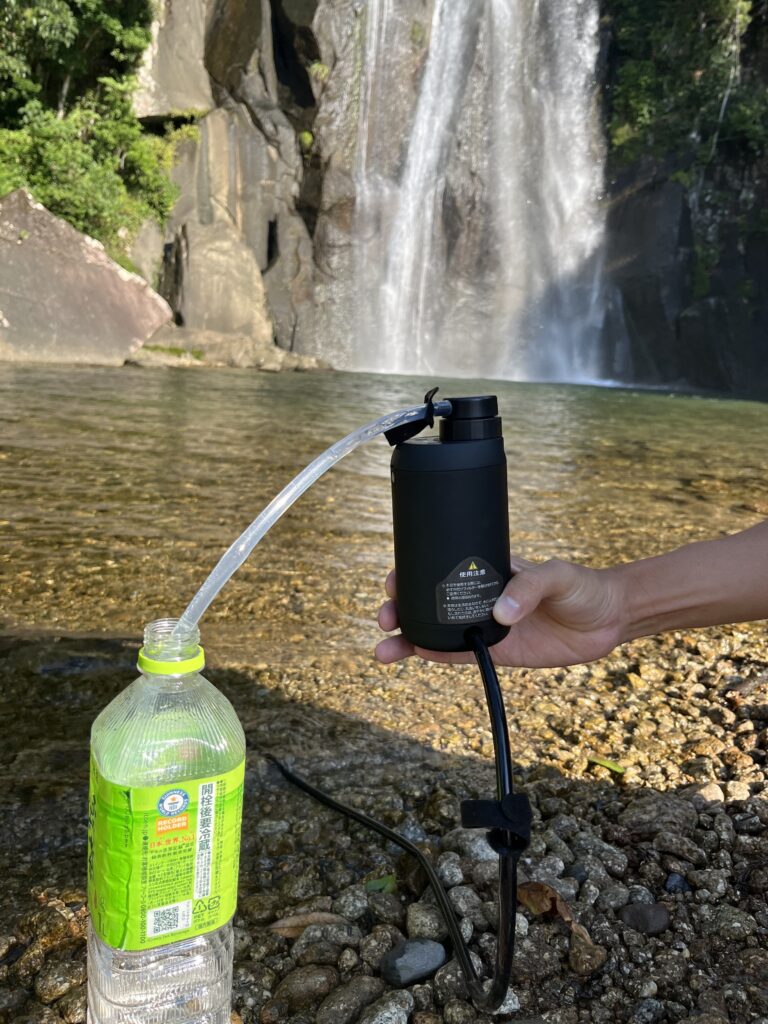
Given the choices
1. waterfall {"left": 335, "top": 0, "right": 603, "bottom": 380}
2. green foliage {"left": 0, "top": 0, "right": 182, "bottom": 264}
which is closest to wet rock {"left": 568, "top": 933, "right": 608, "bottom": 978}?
green foliage {"left": 0, "top": 0, "right": 182, "bottom": 264}

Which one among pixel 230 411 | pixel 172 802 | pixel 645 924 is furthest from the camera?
pixel 230 411

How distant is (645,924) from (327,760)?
1023 mm

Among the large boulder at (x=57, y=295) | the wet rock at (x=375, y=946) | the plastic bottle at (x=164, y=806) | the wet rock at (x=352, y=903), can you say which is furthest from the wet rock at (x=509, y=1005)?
the large boulder at (x=57, y=295)

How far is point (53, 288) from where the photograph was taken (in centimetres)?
1827

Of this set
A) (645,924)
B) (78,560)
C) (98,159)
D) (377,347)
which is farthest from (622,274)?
(645,924)

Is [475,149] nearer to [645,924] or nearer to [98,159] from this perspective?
[98,159]

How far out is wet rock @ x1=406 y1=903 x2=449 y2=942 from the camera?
1.69m

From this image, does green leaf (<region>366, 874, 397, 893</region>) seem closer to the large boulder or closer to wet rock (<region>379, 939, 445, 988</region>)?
wet rock (<region>379, 939, 445, 988</region>)

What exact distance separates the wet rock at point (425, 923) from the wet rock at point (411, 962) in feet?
0.08

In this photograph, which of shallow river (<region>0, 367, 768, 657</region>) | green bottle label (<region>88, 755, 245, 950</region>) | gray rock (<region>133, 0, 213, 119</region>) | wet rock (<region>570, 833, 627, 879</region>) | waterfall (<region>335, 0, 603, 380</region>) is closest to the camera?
green bottle label (<region>88, 755, 245, 950</region>)

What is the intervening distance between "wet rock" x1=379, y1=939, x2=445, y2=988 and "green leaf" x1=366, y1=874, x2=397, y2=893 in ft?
0.66

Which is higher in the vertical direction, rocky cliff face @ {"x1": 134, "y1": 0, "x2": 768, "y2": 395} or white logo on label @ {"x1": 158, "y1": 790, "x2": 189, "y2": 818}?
rocky cliff face @ {"x1": 134, "y1": 0, "x2": 768, "y2": 395}

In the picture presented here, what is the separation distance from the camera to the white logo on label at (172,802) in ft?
4.13

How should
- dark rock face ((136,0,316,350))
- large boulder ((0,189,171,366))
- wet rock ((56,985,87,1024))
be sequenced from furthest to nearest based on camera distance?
dark rock face ((136,0,316,350)), large boulder ((0,189,171,366)), wet rock ((56,985,87,1024))
